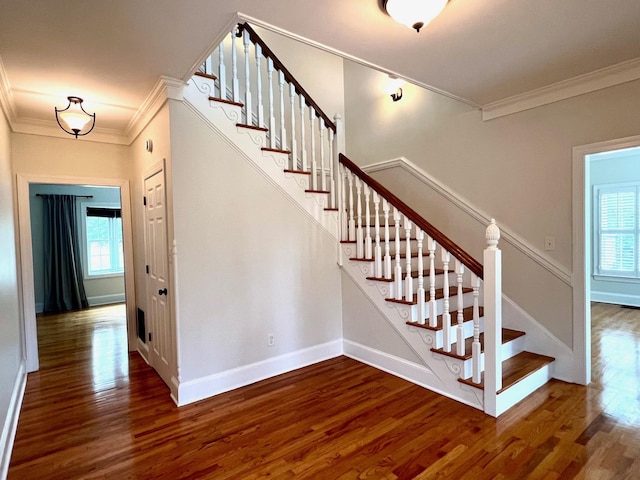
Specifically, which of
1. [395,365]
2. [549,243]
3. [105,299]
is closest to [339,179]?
[395,365]

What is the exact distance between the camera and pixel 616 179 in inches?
230

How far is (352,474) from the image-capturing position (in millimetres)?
1885

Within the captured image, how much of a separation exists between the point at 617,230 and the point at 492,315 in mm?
5364

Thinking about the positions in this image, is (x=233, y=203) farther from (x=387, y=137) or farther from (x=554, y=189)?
(x=554, y=189)

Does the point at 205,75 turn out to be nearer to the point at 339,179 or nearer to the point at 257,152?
the point at 257,152

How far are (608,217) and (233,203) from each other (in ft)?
21.8

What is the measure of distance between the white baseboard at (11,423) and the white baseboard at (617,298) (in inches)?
318

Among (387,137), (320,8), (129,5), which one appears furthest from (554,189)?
(129,5)

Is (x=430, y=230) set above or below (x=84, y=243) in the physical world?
above

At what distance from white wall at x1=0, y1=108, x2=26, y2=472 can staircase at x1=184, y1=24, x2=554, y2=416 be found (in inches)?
65.4

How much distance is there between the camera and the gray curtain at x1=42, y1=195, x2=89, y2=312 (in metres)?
6.39

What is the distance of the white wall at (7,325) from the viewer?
2.14m

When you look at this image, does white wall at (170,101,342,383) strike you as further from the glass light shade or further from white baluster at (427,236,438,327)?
white baluster at (427,236,438,327)

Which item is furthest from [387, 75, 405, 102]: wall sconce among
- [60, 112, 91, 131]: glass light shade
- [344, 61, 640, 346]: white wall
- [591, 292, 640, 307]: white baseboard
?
[591, 292, 640, 307]: white baseboard
